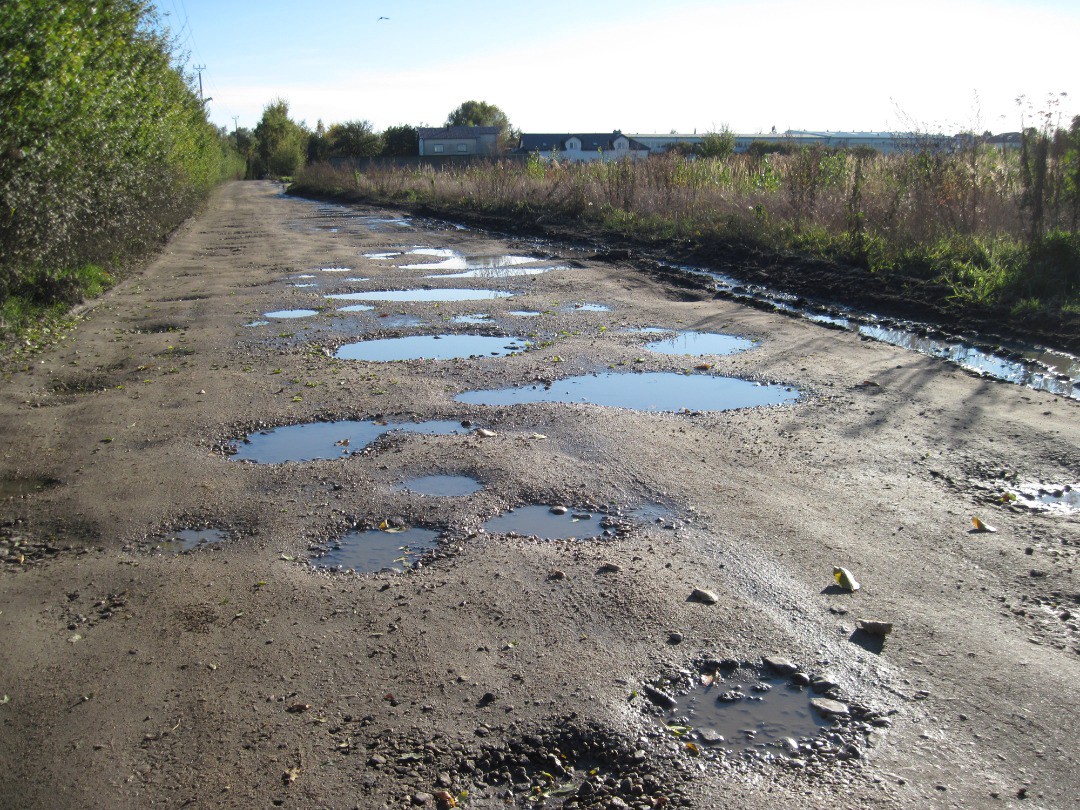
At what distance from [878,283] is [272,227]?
21.5m

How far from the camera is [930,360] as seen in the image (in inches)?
357

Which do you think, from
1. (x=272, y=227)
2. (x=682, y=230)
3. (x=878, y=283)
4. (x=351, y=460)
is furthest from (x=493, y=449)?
(x=272, y=227)

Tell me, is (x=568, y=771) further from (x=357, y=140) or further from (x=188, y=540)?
(x=357, y=140)

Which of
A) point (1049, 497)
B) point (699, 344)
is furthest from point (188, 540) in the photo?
point (699, 344)

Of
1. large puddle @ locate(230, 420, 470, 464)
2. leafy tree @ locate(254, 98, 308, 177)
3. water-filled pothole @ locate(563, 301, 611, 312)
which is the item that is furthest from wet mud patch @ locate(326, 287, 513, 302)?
leafy tree @ locate(254, 98, 308, 177)

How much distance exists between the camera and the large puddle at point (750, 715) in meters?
3.20

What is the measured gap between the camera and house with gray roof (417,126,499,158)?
98500mm

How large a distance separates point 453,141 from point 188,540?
101m

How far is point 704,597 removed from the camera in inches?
167

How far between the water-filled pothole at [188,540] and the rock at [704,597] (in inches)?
107

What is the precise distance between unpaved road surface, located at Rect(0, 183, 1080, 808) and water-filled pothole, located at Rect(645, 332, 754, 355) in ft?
3.33

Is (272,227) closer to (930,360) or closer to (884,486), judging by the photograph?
(930,360)

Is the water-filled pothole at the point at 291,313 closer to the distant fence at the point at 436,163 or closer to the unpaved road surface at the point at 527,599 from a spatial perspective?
the unpaved road surface at the point at 527,599

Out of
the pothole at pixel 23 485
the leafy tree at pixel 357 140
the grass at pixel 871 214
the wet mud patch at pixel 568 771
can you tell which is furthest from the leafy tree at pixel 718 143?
the leafy tree at pixel 357 140
